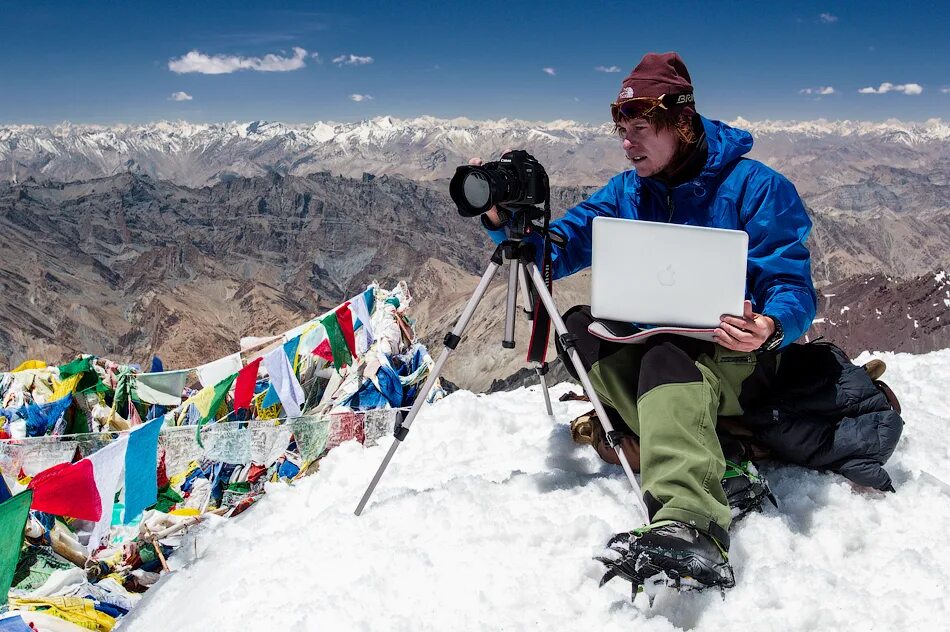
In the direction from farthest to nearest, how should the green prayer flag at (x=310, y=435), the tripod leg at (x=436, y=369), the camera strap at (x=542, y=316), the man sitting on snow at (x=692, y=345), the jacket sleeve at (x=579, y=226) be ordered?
the green prayer flag at (x=310, y=435) → the jacket sleeve at (x=579, y=226) → the camera strap at (x=542, y=316) → the tripod leg at (x=436, y=369) → the man sitting on snow at (x=692, y=345)

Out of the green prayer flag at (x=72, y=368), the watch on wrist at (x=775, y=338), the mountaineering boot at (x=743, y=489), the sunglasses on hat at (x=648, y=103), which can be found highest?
the sunglasses on hat at (x=648, y=103)

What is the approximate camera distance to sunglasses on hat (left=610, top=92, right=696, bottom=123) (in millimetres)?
2898

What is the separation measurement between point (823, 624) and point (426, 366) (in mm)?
5271

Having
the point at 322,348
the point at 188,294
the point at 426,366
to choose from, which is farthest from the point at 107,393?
the point at 188,294

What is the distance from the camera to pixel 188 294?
15988 centimetres

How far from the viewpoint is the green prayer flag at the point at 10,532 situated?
2947 mm

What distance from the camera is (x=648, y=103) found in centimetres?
292

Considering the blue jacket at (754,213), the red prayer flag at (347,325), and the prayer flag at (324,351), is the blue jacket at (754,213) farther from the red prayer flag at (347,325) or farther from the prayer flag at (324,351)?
the red prayer flag at (347,325)

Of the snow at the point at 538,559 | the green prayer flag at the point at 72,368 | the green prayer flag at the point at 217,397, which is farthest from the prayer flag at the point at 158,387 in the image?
the snow at the point at 538,559

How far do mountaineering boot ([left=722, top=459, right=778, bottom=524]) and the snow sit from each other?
0.05 m

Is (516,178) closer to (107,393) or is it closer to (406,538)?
(406,538)

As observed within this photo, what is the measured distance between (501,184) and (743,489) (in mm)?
1826

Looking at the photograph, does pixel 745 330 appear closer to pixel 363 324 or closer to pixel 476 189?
pixel 476 189

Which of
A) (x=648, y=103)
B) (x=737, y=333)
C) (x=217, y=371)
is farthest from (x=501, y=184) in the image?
(x=217, y=371)
